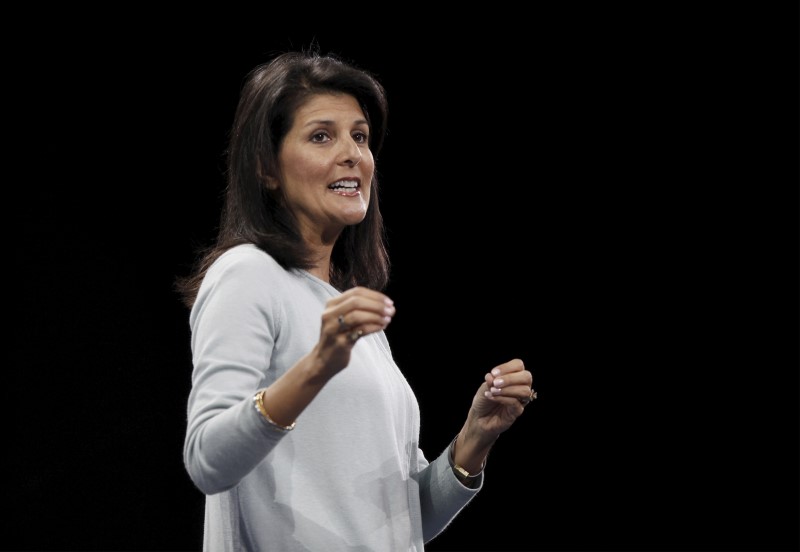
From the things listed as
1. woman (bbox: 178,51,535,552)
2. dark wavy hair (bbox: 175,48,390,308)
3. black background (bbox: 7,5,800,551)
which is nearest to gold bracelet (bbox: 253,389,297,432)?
woman (bbox: 178,51,535,552)

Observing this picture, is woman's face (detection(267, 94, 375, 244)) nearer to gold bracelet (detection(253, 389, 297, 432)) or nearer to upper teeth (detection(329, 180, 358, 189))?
upper teeth (detection(329, 180, 358, 189))

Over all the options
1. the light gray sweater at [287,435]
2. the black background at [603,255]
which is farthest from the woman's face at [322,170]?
the black background at [603,255]

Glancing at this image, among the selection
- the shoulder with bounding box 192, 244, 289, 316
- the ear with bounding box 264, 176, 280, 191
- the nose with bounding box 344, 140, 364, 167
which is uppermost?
the nose with bounding box 344, 140, 364, 167

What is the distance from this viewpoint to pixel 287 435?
121 cm

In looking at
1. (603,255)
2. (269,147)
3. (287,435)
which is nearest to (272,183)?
(269,147)

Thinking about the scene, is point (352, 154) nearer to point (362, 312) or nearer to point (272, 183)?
point (272, 183)

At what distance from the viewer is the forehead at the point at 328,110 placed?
1.40 m

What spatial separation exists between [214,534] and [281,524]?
0.28 ft

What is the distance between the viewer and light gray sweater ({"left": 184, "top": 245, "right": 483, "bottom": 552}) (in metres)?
1.09

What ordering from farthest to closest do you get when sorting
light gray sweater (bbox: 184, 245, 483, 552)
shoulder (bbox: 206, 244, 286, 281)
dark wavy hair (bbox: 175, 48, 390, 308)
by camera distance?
dark wavy hair (bbox: 175, 48, 390, 308), shoulder (bbox: 206, 244, 286, 281), light gray sweater (bbox: 184, 245, 483, 552)

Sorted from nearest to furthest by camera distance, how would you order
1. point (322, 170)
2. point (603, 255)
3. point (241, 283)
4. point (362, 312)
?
1. point (362, 312)
2. point (241, 283)
3. point (322, 170)
4. point (603, 255)

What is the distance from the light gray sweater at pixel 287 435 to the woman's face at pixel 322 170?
11cm

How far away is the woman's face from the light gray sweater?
4.2 inches

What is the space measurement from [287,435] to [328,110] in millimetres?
484
